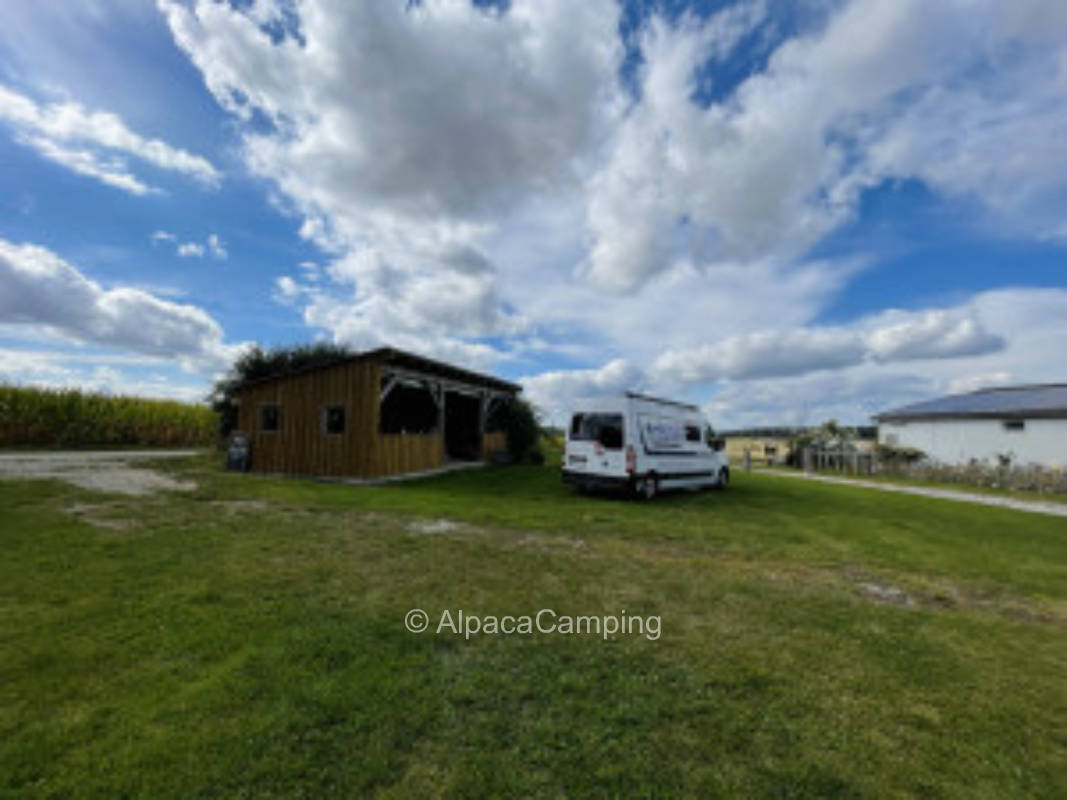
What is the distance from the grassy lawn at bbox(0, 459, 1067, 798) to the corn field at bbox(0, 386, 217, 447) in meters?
19.4

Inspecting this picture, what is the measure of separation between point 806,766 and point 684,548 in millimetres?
4425

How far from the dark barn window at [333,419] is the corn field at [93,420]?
15463 mm

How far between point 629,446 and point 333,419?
350 inches

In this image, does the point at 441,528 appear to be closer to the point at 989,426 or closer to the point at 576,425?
the point at 576,425

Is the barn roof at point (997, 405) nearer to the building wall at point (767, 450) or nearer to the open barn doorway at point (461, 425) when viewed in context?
the building wall at point (767, 450)

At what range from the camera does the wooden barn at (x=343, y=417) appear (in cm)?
1316

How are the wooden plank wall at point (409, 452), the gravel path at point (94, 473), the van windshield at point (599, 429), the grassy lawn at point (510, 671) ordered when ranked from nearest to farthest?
1. the grassy lawn at point (510, 671)
2. the gravel path at point (94, 473)
3. the van windshield at point (599, 429)
4. the wooden plank wall at point (409, 452)

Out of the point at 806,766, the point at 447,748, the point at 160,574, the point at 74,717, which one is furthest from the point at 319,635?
the point at 806,766

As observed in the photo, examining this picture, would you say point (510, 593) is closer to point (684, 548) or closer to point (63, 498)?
point (684, 548)

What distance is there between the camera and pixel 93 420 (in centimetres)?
2152

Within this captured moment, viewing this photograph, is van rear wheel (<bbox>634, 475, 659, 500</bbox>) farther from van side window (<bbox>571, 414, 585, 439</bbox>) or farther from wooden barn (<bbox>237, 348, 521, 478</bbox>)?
wooden barn (<bbox>237, 348, 521, 478</bbox>)

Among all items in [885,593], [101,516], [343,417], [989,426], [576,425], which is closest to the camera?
[885,593]

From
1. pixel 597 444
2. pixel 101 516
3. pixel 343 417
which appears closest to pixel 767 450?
pixel 597 444

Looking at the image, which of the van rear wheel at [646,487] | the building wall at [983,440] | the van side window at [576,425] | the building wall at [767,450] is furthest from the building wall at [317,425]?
the building wall at [983,440]
